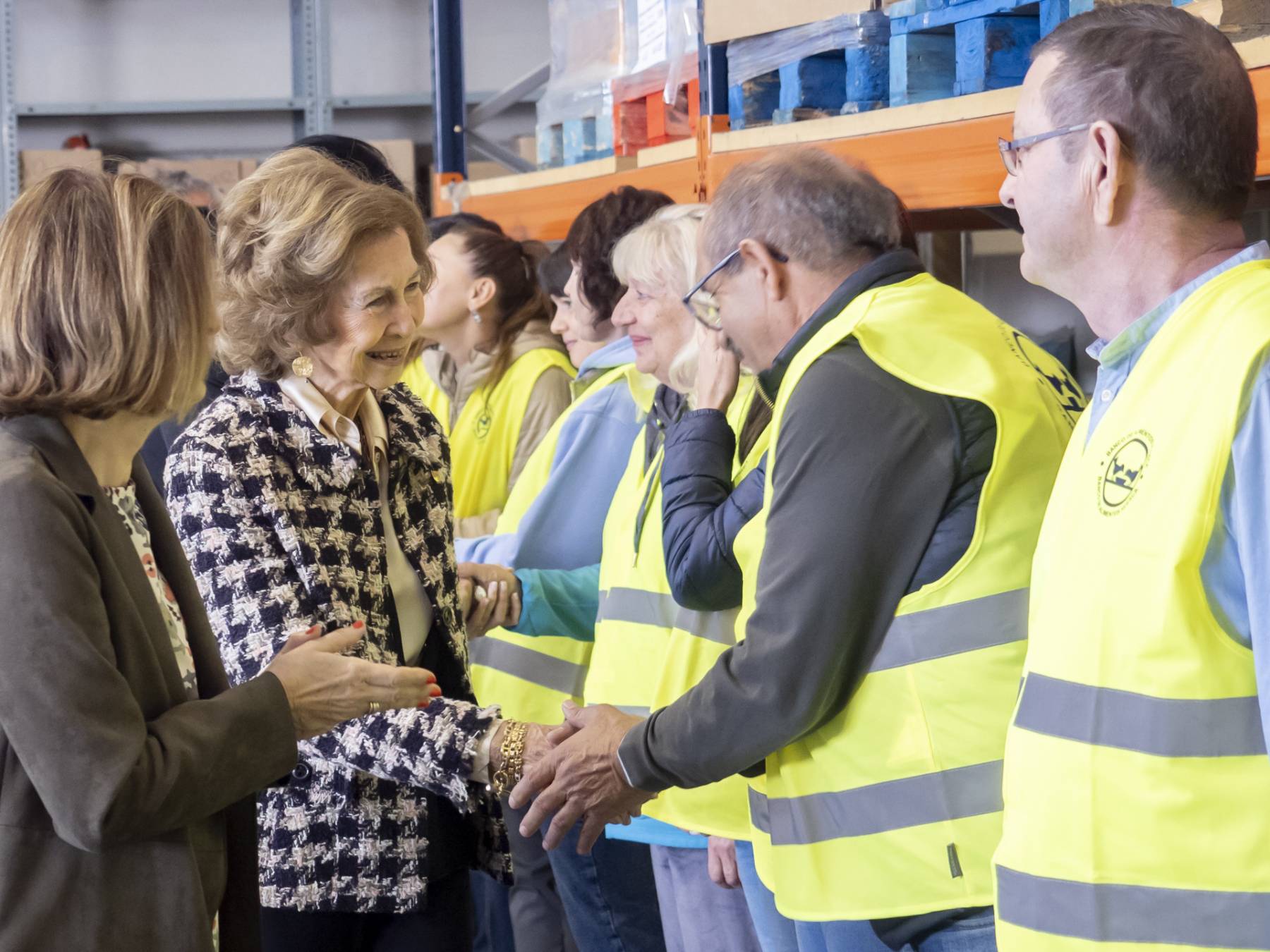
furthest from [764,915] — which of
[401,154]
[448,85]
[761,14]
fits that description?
[401,154]

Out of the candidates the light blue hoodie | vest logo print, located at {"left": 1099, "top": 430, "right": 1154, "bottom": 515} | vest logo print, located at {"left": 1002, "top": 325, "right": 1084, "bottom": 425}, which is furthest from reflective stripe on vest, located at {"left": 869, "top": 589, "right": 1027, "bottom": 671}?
the light blue hoodie

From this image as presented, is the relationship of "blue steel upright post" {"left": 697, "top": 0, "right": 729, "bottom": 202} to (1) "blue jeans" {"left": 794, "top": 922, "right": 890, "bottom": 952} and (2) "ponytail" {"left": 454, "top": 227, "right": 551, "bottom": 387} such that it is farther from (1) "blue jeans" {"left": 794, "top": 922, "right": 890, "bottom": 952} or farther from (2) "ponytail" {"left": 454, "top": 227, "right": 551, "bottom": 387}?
(1) "blue jeans" {"left": 794, "top": 922, "right": 890, "bottom": 952}

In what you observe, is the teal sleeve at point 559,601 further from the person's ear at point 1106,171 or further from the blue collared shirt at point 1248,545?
the blue collared shirt at point 1248,545

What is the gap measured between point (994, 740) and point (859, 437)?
411mm

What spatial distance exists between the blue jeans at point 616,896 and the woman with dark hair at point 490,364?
1.21 meters

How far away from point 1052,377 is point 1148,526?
65cm

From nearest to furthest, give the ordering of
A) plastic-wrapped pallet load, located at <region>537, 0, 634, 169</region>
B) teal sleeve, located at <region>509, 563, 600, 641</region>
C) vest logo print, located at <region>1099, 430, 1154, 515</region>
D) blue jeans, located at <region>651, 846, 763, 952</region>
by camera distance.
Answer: vest logo print, located at <region>1099, 430, 1154, 515</region>, blue jeans, located at <region>651, 846, 763, 952</region>, teal sleeve, located at <region>509, 563, 600, 641</region>, plastic-wrapped pallet load, located at <region>537, 0, 634, 169</region>

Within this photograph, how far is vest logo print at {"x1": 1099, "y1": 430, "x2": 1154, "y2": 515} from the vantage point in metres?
1.27

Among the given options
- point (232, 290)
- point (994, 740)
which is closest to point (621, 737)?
point (994, 740)

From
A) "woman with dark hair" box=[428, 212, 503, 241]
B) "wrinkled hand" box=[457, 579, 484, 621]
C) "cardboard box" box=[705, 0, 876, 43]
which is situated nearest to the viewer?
"wrinkled hand" box=[457, 579, 484, 621]

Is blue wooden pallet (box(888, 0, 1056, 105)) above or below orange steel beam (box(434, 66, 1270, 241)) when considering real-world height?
above

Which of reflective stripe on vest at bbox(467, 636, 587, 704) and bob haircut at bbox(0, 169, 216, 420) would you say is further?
reflective stripe on vest at bbox(467, 636, 587, 704)

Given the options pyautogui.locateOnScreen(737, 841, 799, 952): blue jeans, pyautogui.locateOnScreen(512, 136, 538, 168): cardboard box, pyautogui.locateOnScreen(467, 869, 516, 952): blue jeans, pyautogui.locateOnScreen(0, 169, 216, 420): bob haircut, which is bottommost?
pyautogui.locateOnScreen(467, 869, 516, 952): blue jeans

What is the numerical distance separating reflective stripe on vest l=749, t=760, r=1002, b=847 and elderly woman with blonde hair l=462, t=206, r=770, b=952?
0.37 meters
